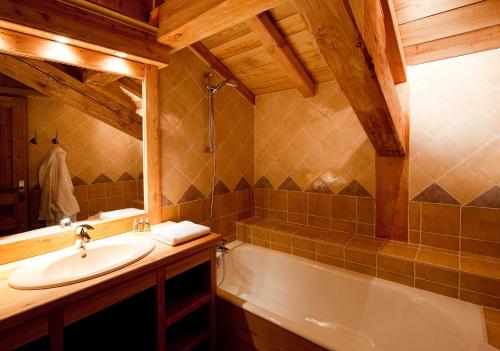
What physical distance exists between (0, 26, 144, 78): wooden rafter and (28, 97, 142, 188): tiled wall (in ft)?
0.79

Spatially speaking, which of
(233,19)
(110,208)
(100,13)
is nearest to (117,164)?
(110,208)

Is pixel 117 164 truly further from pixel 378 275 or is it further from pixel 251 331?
pixel 378 275

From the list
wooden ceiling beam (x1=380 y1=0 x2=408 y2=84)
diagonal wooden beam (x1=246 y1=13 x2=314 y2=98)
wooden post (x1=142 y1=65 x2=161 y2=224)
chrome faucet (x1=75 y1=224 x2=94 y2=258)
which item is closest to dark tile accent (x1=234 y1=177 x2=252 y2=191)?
wooden post (x1=142 y1=65 x2=161 y2=224)

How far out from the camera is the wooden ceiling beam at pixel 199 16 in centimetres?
135

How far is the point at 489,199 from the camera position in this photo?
1.78 metres

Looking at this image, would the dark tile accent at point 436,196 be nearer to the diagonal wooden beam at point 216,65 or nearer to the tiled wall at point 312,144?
the tiled wall at point 312,144

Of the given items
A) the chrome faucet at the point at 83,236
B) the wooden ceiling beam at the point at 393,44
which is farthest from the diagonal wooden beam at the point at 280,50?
the chrome faucet at the point at 83,236

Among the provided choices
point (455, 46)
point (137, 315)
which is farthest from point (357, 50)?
point (137, 315)

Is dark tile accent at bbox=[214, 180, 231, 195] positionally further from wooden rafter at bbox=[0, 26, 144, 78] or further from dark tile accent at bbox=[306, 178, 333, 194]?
wooden rafter at bbox=[0, 26, 144, 78]

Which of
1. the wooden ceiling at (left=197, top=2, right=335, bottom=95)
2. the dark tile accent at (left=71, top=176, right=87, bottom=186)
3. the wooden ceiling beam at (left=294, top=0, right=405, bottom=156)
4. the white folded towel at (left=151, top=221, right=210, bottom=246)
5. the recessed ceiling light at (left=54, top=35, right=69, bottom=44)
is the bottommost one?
the white folded towel at (left=151, top=221, right=210, bottom=246)

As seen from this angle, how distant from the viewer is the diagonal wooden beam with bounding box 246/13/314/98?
6.12ft

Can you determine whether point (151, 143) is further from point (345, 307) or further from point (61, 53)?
point (345, 307)

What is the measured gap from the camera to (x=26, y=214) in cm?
138

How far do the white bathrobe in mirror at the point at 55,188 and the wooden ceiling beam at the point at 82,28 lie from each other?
2.03ft
